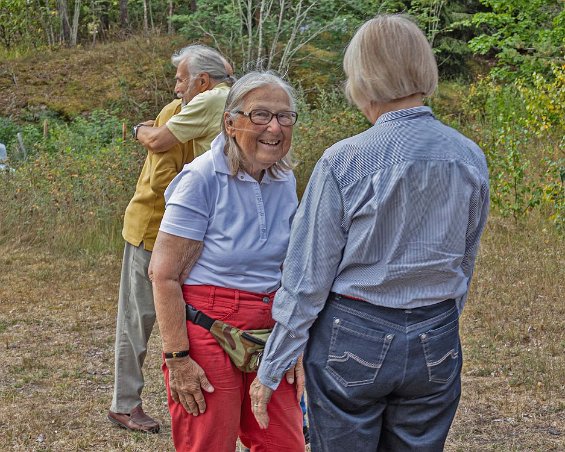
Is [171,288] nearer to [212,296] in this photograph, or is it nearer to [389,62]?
[212,296]

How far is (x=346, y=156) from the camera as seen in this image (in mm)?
2502

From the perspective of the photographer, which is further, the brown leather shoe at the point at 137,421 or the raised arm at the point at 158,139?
the brown leather shoe at the point at 137,421

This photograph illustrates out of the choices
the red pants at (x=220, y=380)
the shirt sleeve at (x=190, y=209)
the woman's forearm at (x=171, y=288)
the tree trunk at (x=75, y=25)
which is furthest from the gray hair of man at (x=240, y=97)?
the tree trunk at (x=75, y=25)

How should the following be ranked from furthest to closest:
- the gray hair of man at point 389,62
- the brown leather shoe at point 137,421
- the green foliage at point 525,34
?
the green foliage at point 525,34 < the brown leather shoe at point 137,421 < the gray hair of man at point 389,62

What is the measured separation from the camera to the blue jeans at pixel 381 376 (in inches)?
98.3

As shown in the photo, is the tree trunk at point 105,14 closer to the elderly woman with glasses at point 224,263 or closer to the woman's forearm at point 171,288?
the elderly woman with glasses at point 224,263

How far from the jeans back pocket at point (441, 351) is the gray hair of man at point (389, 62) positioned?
63cm

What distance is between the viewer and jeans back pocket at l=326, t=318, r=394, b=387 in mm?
2488

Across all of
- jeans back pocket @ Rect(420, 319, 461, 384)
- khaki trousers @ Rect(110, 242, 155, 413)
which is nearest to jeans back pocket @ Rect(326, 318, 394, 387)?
jeans back pocket @ Rect(420, 319, 461, 384)

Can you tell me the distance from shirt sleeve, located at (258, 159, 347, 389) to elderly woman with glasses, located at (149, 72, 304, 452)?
35 cm

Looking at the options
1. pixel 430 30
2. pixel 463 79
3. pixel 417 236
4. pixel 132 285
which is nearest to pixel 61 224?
pixel 132 285

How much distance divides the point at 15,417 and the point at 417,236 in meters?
3.50

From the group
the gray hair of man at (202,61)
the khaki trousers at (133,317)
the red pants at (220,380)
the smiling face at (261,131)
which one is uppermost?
the smiling face at (261,131)

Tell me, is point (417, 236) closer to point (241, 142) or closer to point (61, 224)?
point (241, 142)
